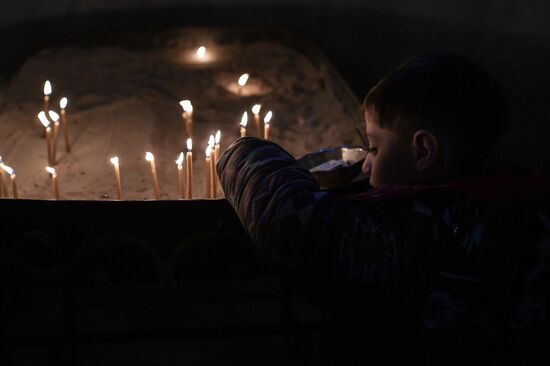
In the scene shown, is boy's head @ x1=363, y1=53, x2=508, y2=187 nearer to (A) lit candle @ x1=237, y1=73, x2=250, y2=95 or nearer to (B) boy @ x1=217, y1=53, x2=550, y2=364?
(B) boy @ x1=217, y1=53, x2=550, y2=364

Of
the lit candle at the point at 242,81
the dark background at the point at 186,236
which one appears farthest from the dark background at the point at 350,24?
the lit candle at the point at 242,81

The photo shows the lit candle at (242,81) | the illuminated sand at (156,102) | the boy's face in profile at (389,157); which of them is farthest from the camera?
the lit candle at (242,81)

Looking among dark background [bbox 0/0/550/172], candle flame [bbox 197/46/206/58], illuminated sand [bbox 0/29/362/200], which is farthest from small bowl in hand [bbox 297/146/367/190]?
dark background [bbox 0/0/550/172]

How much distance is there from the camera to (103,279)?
4.41 ft

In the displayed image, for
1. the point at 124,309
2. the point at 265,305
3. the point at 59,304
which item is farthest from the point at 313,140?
the point at 59,304

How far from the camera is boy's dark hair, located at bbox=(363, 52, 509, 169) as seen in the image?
101cm

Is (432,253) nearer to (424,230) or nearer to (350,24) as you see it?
(424,230)

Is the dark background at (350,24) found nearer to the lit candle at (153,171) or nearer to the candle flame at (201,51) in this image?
the candle flame at (201,51)

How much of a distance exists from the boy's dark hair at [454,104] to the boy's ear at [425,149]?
0.04 feet

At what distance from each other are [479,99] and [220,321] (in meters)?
1.47

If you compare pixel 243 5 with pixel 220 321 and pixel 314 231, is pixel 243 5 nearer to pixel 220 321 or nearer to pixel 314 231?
pixel 220 321

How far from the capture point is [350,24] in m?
2.89

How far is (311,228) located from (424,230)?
6.7 inches

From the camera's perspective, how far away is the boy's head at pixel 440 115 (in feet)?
3.33
